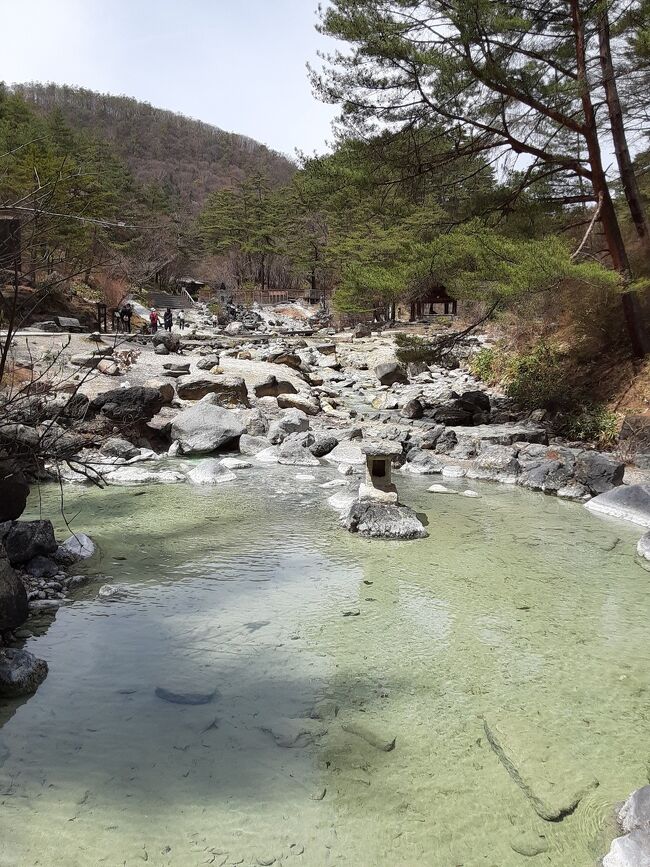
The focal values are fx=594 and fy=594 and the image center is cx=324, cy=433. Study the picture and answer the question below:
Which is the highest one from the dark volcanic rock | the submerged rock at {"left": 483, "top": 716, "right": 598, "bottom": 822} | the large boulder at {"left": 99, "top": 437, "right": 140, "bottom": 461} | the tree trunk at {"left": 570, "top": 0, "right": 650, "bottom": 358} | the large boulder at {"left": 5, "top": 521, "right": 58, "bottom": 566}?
the tree trunk at {"left": 570, "top": 0, "right": 650, "bottom": 358}

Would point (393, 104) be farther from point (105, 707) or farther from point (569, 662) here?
point (105, 707)

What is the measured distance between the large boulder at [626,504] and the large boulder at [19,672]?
5820mm

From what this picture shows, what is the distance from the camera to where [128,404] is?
32.3 feet

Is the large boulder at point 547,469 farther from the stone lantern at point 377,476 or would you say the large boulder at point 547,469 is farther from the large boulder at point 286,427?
the large boulder at point 286,427

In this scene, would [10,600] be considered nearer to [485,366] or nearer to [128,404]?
[128,404]

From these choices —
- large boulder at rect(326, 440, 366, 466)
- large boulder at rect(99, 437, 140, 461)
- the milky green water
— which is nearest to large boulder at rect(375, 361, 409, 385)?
large boulder at rect(326, 440, 366, 466)

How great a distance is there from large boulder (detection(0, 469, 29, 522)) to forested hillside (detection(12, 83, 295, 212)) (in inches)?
3066

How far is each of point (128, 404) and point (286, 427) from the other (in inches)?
106

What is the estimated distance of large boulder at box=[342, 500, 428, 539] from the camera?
19.4 feet

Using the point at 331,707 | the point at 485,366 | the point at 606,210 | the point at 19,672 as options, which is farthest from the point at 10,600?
the point at 485,366

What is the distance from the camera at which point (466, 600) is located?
14.8 ft

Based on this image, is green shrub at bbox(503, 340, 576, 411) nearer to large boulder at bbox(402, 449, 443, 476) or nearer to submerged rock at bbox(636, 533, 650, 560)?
large boulder at bbox(402, 449, 443, 476)

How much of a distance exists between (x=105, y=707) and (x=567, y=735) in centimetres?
236

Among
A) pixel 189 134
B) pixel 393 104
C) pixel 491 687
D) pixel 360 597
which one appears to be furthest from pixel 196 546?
pixel 189 134
